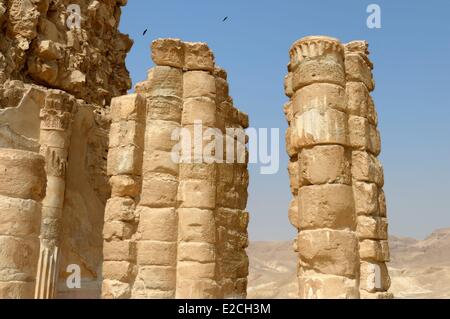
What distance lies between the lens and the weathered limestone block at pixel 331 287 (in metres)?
7.14

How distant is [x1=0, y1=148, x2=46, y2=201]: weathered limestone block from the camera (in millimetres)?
7652

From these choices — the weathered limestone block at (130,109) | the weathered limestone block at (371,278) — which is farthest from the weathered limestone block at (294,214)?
the weathered limestone block at (130,109)

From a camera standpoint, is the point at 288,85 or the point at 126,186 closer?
the point at 288,85

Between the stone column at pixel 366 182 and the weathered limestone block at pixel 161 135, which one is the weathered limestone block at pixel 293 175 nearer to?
the stone column at pixel 366 182

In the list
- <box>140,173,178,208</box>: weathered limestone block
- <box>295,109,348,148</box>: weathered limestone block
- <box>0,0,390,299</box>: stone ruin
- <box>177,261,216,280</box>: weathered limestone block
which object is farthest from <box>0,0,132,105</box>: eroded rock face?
<box>295,109,348,148</box>: weathered limestone block

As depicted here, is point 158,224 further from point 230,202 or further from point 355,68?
point 355,68

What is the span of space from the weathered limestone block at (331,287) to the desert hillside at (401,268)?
5111 millimetres

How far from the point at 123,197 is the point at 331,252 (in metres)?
4.18

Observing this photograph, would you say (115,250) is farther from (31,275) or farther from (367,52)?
(367,52)

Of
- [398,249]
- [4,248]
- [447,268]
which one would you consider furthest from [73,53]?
[398,249]

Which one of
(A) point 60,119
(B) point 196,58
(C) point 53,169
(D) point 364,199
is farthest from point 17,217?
(A) point 60,119

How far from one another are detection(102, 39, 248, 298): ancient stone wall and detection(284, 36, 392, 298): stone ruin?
1886 mm

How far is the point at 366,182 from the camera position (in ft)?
26.4

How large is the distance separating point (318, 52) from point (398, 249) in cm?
4822
